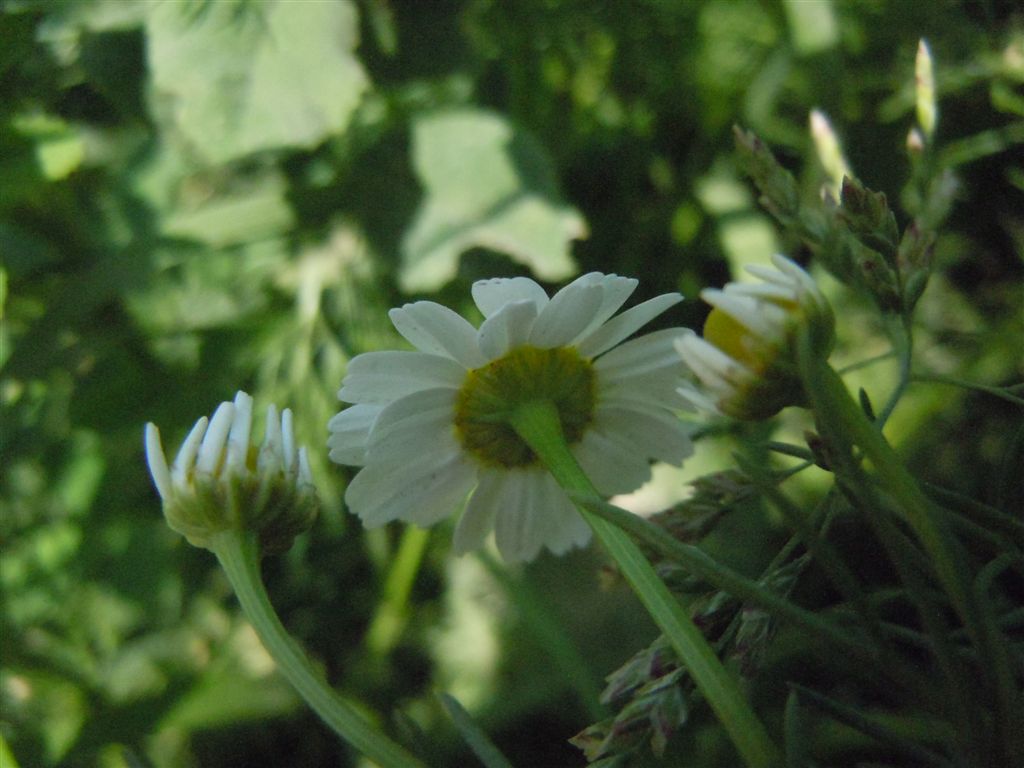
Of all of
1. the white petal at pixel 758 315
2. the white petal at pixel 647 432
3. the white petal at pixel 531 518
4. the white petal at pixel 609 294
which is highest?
the white petal at pixel 758 315

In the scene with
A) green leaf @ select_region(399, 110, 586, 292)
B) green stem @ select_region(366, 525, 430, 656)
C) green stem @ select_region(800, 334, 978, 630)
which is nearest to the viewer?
green stem @ select_region(800, 334, 978, 630)

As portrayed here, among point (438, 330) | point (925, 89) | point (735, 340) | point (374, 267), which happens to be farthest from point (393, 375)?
point (374, 267)

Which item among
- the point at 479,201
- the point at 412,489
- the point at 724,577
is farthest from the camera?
the point at 479,201

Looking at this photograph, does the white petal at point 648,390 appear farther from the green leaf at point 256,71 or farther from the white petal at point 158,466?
the green leaf at point 256,71

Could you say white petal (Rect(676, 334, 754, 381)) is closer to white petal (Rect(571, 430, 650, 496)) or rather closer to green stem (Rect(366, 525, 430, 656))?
white petal (Rect(571, 430, 650, 496))

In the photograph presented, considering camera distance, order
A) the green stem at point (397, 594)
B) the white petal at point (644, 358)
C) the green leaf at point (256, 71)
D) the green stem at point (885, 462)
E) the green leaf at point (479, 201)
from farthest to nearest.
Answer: the green stem at point (397, 594), the green leaf at point (479, 201), the green leaf at point (256, 71), the white petal at point (644, 358), the green stem at point (885, 462)

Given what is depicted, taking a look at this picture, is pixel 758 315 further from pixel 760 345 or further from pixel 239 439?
pixel 239 439

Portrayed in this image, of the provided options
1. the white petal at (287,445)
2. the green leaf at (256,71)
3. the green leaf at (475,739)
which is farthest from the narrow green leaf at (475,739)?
the green leaf at (256,71)

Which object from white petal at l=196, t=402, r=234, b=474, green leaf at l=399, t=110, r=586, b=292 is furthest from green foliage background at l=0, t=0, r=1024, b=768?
white petal at l=196, t=402, r=234, b=474
